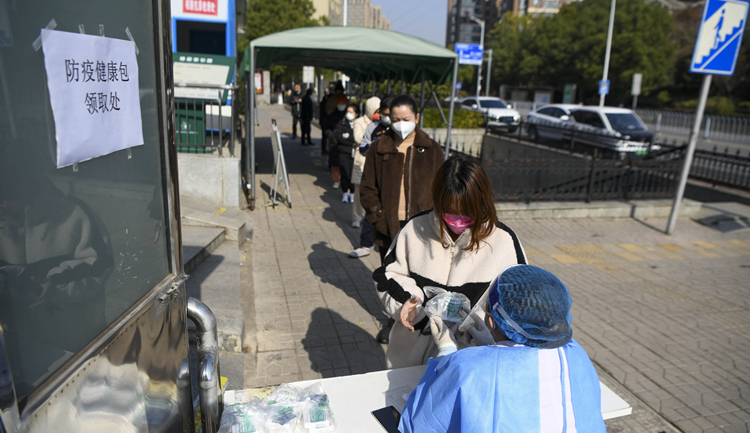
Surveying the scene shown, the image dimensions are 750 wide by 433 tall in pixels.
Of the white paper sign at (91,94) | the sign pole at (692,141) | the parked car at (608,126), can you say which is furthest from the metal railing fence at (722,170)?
the white paper sign at (91,94)

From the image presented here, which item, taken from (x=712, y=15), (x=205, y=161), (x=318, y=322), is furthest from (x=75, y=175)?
(x=712, y=15)

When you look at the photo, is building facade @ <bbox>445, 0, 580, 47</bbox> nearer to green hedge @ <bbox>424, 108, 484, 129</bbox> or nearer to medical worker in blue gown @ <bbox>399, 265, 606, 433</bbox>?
green hedge @ <bbox>424, 108, 484, 129</bbox>

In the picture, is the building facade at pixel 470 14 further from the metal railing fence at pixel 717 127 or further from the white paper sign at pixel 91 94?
the white paper sign at pixel 91 94

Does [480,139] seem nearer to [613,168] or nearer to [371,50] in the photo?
[613,168]

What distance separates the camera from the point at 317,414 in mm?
1881

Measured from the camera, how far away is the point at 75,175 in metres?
1.37

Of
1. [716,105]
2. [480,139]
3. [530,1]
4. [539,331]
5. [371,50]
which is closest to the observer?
[539,331]

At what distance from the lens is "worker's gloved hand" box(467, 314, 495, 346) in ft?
6.59

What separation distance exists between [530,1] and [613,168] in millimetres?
101618

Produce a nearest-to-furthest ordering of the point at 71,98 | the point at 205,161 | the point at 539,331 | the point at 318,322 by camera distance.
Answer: the point at 71,98
the point at 539,331
the point at 318,322
the point at 205,161

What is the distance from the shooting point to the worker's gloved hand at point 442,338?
1.92 m

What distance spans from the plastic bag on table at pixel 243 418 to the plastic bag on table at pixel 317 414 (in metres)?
0.16

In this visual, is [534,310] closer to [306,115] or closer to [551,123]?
[306,115]

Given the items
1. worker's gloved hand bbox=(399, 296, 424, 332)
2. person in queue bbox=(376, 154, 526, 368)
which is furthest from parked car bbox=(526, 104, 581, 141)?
worker's gloved hand bbox=(399, 296, 424, 332)
